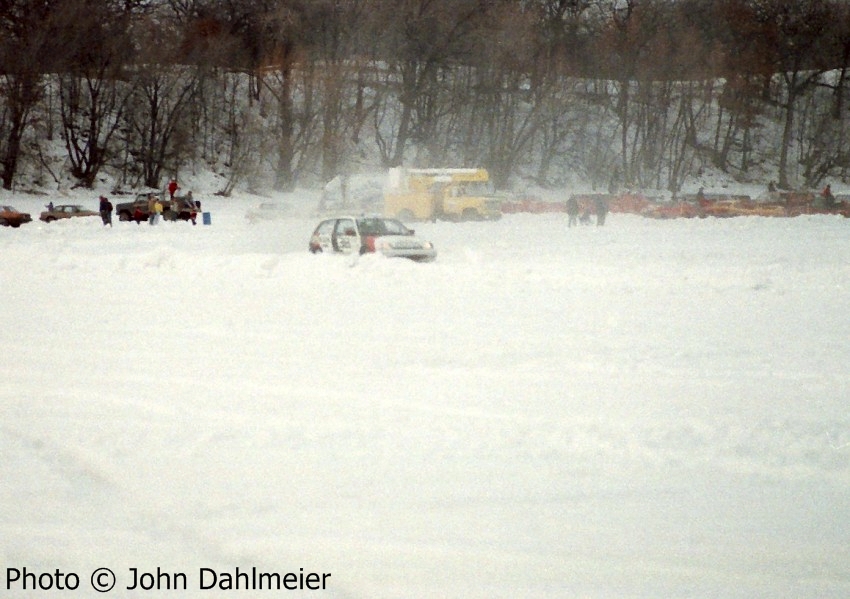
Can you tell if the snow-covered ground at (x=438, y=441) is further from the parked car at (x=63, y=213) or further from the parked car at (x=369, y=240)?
the parked car at (x=63, y=213)

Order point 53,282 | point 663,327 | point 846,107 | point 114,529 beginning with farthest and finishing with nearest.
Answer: point 846,107 → point 53,282 → point 663,327 → point 114,529

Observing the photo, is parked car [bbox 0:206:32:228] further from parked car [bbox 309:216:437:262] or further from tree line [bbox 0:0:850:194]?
parked car [bbox 309:216:437:262]

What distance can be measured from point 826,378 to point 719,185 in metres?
68.2

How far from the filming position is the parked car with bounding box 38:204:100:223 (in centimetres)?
4238

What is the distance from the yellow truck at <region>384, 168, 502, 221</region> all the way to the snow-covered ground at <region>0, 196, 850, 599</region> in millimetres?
27006

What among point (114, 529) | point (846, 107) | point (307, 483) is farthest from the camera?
point (846, 107)

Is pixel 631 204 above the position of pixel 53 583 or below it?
above

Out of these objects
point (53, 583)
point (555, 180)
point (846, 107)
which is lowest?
→ point (53, 583)

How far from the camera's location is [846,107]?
7844cm

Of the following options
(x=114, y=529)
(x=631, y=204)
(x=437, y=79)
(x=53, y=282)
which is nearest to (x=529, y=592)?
(x=114, y=529)

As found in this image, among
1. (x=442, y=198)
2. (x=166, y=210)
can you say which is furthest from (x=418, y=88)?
(x=166, y=210)

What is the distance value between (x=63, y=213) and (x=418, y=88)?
31.5m

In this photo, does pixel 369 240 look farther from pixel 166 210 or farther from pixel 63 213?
pixel 63 213

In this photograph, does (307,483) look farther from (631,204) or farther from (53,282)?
(631,204)
